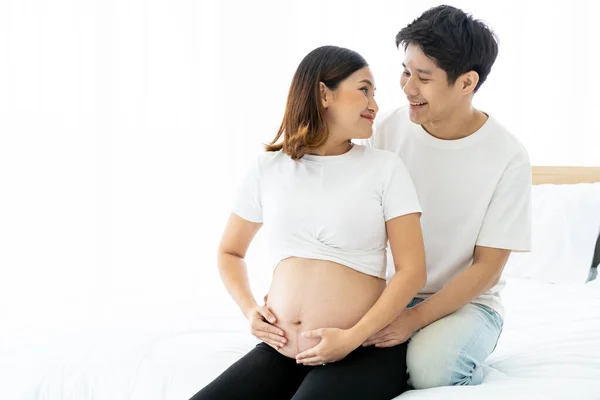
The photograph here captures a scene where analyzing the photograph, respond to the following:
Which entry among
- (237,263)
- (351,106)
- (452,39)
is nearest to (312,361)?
(237,263)

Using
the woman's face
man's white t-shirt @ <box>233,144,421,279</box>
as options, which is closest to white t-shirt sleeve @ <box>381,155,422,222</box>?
man's white t-shirt @ <box>233,144,421,279</box>

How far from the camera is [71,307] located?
2154mm

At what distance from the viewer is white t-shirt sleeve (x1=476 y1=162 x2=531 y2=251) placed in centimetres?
166

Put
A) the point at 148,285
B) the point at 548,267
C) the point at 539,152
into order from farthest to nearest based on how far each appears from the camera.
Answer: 1. the point at 539,152
2. the point at 148,285
3. the point at 548,267

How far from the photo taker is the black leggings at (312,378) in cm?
136

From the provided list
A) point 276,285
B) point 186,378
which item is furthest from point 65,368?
point 276,285

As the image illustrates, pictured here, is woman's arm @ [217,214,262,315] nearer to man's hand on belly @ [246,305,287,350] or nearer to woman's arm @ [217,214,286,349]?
woman's arm @ [217,214,286,349]

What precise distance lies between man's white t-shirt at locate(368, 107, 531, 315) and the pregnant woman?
202mm

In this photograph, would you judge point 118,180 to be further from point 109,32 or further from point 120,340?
point 120,340

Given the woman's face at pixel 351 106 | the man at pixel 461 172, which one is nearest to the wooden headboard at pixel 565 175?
the man at pixel 461 172

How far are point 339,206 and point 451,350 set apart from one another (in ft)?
1.22

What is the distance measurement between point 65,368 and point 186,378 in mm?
287

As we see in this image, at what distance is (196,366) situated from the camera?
1.61 metres

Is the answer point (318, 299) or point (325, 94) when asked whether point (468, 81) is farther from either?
point (318, 299)
